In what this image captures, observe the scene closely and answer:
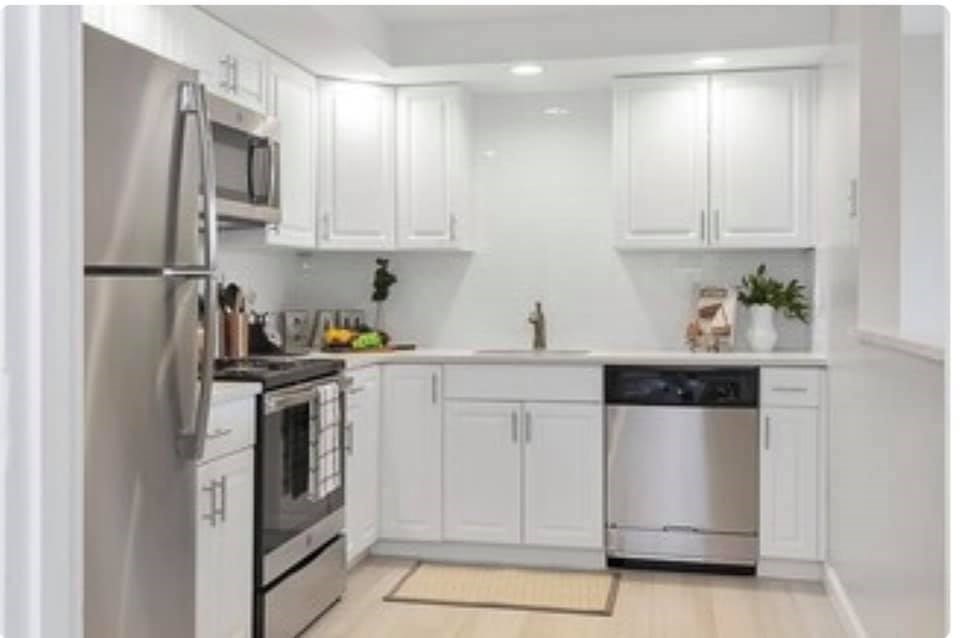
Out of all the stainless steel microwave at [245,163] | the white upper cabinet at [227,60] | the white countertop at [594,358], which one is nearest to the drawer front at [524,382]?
the white countertop at [594,358]

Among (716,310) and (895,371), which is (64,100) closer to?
(895,371)

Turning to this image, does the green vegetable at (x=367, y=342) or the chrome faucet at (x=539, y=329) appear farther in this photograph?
the chrome faucet at (x=539, y=329)

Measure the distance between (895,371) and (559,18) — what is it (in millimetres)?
2386

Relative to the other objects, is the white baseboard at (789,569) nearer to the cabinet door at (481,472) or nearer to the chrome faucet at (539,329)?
the cabinet door at (481,472)

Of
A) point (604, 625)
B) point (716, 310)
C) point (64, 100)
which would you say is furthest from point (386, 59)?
point (64, 100)

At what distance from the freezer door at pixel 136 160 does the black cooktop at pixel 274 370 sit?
0.72 m

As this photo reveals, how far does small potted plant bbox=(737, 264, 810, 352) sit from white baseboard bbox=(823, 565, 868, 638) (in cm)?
108

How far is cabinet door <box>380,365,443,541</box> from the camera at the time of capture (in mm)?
4305

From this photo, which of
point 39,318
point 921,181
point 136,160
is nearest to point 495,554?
point 921,181

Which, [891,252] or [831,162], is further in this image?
[831,162]

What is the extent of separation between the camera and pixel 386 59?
14.0ft

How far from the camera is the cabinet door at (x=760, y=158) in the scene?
430 cm

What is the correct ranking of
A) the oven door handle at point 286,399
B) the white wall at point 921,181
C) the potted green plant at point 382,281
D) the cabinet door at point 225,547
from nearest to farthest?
the cabinet door at point 225,547 → the oven door handle at point 286,399 → the white wall at point 921,181 → the potted green plant at point 382,281

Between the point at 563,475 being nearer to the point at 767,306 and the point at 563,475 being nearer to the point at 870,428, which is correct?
the point at 767,306
